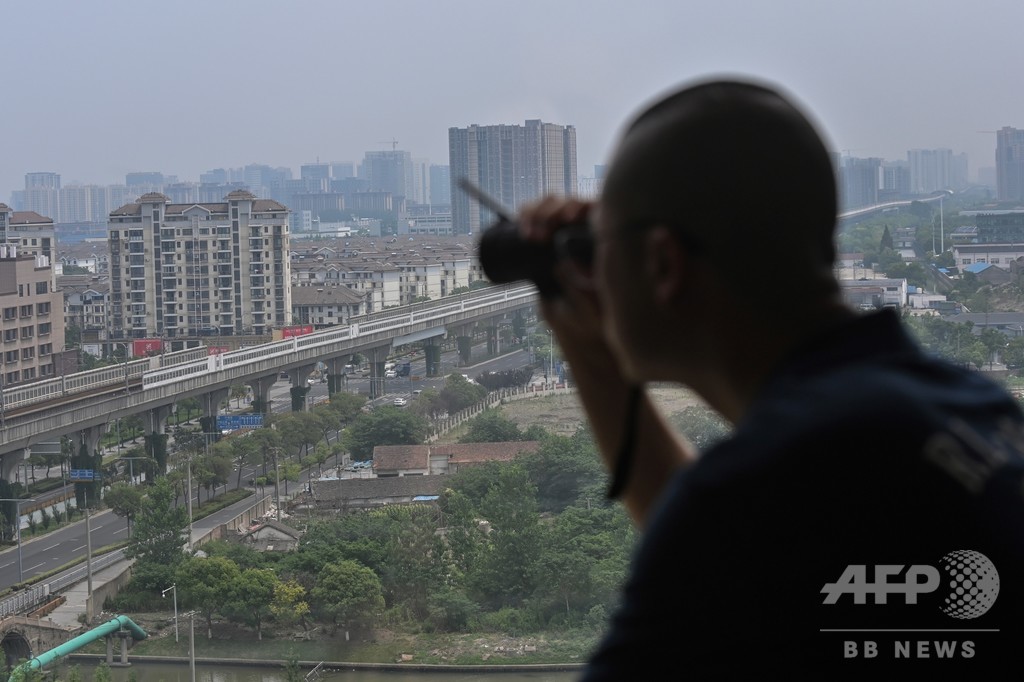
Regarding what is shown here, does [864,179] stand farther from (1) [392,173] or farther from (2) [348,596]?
(1) [392,173]

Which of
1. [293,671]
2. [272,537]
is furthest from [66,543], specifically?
[293,671]

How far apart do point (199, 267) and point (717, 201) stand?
435 inches

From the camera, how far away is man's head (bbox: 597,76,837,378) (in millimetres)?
232

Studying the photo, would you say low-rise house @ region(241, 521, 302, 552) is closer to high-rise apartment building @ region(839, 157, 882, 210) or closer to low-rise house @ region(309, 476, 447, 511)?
low-rise house @ region(309, 476, 447, 511)

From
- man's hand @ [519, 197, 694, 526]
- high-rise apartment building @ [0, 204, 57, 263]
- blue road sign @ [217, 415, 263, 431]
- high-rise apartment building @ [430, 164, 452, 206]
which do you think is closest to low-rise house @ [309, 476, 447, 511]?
blue road sign @ [217, 415, 263, 431]

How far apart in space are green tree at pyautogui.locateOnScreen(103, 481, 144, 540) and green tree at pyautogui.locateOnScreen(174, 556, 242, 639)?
1194mm

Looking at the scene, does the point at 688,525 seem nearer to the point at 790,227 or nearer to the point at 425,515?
the point at 790,227

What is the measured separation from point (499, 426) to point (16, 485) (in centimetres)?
250

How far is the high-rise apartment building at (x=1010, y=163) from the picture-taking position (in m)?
8.64

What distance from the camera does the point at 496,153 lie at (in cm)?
1165

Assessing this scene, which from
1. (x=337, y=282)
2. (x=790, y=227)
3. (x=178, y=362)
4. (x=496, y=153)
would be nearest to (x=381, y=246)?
(x=337, y=282)

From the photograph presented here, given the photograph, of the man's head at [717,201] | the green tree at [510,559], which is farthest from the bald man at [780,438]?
the green tree at [510,559]

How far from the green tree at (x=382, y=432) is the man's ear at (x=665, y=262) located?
6.36m

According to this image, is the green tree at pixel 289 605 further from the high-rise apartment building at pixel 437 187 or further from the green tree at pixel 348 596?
the high-rise apartment building at pixel 437 187
